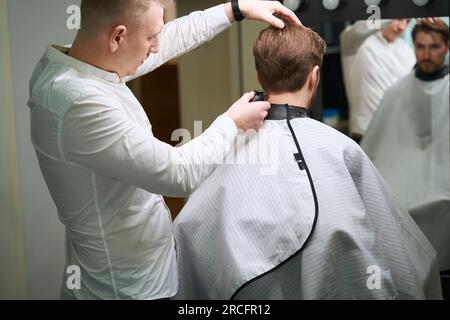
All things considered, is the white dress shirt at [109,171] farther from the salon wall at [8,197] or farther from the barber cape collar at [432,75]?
the barber cape collar at [432,75]

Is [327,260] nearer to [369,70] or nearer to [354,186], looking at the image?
[354,186]

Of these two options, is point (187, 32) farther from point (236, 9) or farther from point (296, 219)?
point (296, 219)

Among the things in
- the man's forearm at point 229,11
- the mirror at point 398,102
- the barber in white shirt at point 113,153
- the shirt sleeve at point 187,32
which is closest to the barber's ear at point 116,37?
the barber in white shirt at point 113,153

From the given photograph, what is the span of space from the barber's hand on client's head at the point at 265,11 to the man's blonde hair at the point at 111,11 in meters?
0.36

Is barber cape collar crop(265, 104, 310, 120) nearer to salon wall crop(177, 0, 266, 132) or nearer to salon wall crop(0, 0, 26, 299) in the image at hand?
salon wall crop(177, 0, 266, 132)

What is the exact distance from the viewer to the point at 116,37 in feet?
4.18

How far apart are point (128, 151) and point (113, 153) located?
3 cm

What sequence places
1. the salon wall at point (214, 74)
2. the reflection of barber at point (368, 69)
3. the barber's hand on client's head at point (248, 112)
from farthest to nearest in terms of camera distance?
the reflection of barber at point (368, 69), the salon wall at point (214, 74), the barber's hand on client's head at point (248, 112)

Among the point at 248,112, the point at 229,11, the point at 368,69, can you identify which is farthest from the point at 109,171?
the point at 368,69

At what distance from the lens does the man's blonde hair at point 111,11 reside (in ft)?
4.11

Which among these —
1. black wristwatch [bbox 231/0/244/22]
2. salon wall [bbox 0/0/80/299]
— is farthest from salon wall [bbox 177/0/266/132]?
salon wall [bbox 0/0/80/299]

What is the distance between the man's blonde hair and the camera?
4.11 ft

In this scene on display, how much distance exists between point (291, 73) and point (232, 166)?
11.1 inches
